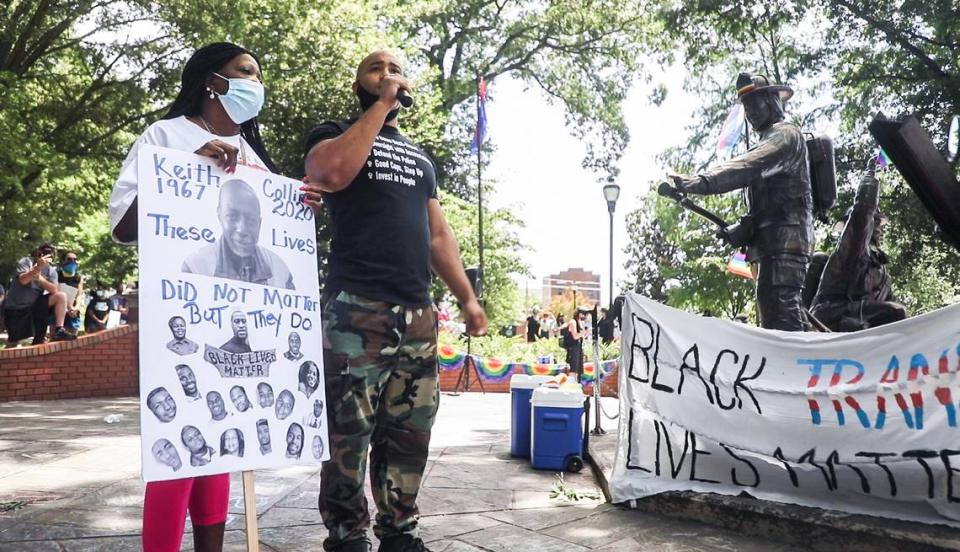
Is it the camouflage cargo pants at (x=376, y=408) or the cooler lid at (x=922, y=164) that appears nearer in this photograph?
the camouflage cargo pants at (x=376, y=408)

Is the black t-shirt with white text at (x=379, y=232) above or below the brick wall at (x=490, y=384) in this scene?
above

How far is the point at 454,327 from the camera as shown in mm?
20625

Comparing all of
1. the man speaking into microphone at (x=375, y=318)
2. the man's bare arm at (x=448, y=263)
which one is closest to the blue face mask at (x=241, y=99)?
the man speaking into microphone at (x=375, y=318)

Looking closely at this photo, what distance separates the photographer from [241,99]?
2.36 metres

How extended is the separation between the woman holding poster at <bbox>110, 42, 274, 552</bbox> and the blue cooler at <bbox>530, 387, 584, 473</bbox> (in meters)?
3.30

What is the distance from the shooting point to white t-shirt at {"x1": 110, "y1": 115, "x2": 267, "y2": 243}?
2.15 meters

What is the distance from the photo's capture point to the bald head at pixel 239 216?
90.5 inches

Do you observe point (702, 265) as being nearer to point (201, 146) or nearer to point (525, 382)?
point (525, 382)

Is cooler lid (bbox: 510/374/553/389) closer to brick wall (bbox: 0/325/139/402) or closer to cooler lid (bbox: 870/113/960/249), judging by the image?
cooler lid (bbox: 870/113/960/249)

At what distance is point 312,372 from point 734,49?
725 inches

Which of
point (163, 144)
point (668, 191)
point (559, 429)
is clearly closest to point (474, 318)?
point (163, 144)

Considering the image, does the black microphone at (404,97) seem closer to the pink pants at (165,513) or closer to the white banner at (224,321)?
the white banner at (224,321)

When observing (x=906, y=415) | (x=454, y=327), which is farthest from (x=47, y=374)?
(x=454, y=327)

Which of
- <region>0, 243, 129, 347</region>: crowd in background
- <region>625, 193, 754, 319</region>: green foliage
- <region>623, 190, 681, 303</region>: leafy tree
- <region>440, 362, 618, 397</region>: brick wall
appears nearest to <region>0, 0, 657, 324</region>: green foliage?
<region>0, 243, 129, 347</region>: crowd in background
